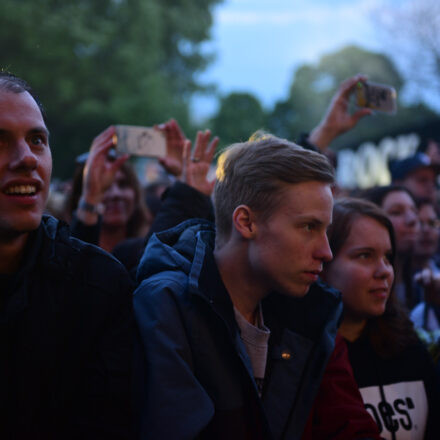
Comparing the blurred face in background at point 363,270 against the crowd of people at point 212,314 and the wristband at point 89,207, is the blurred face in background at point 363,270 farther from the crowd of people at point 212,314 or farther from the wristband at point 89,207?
the wristband at point 89,207

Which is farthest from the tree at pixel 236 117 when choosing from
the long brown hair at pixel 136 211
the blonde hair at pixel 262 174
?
the blonde hair at pixel 262 174

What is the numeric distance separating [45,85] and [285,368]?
15.2m

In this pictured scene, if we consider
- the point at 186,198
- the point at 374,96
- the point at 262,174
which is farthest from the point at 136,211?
the point at 262,174

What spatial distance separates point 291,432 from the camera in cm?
191

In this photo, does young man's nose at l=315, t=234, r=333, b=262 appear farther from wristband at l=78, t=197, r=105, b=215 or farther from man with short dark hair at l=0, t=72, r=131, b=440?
wristband at l=78, t=197, r=105, b=215

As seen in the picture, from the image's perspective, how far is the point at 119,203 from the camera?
4113 mm

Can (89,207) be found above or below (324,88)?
below

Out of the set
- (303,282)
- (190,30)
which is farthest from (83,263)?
(190,30)

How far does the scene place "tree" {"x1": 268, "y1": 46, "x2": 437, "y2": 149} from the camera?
136 feet

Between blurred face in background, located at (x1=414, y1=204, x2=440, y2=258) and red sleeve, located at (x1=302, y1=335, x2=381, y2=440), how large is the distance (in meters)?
2.41

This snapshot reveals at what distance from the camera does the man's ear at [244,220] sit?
78.8 inches

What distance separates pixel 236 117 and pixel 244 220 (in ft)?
109

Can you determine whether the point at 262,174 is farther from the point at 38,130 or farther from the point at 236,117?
the point at 236,117

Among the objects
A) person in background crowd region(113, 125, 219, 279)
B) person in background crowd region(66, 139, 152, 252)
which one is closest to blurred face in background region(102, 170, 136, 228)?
person in background crowd region(66, 139, 152, 252)
